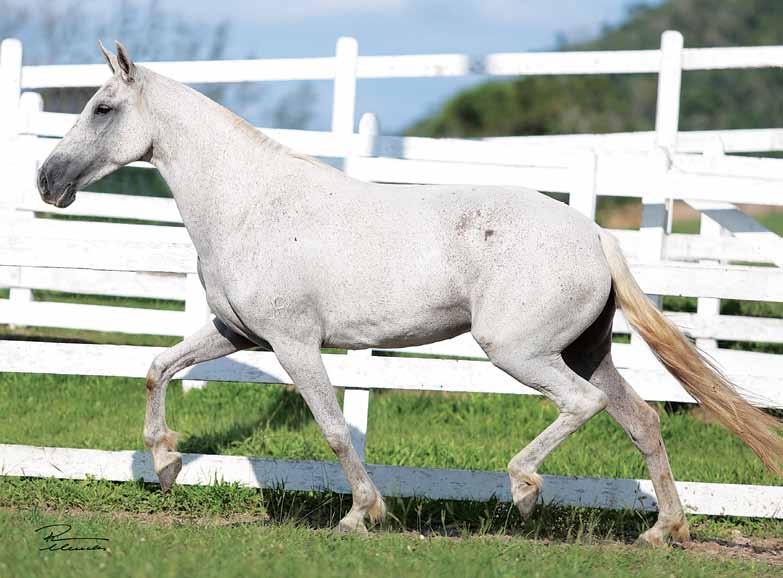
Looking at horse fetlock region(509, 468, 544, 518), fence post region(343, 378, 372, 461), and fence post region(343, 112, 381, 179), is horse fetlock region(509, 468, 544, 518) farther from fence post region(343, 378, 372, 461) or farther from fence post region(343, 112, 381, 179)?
fence post region(343, 112, 381, 179)

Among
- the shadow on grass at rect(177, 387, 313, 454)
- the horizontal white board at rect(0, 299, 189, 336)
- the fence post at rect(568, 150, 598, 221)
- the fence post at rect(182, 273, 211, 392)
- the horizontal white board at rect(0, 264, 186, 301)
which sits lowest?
the shadow on grass at rect(177, 387, 313, 454)

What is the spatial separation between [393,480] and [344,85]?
129 inches

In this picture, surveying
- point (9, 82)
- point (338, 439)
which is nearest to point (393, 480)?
point (338, 439)

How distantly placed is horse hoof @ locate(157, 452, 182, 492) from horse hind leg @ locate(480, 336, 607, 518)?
1641 mm

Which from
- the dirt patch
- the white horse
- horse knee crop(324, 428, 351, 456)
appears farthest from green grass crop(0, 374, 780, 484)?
horse knee crop(324, 428, 351, 456)

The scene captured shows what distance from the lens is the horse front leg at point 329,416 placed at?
188 inches

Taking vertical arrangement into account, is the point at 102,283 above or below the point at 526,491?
above

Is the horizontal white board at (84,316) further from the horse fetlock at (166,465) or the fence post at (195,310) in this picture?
the horse fetlock at (166,465)

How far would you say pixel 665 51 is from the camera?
739cm

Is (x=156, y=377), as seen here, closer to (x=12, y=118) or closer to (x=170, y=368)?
(x=170, y=368)

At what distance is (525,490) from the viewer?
4.68 metres

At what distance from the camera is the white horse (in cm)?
468

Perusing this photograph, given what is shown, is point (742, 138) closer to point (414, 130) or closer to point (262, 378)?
point (262, 378)

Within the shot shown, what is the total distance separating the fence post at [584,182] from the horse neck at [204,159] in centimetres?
170
